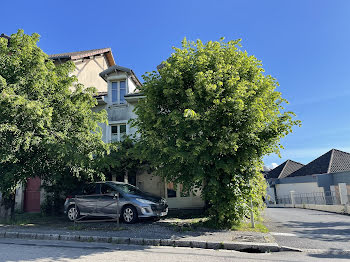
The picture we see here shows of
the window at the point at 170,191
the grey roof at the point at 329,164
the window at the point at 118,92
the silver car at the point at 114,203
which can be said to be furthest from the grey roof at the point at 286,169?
the silver car at the point at 114,203

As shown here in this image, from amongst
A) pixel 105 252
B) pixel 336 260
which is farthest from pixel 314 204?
pixel 105 252

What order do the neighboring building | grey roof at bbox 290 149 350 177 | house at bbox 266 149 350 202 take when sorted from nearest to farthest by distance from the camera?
1. house at bbox 266 149 350 202
2. grey roof at bbox 290 149 350 177
3. the neighboring building

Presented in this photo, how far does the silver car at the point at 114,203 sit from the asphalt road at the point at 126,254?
236 centimetres

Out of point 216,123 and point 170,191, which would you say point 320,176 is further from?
point 216,123

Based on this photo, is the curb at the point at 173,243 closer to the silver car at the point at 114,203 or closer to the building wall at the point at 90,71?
the silver car at the point at 114,203

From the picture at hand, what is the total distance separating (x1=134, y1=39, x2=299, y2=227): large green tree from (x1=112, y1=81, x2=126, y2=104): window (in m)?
7.45

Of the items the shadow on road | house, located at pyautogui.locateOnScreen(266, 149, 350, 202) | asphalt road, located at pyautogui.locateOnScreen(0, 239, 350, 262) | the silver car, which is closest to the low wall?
house, located at pyautogui.locateOnScreen(266, 149, 350, 202)

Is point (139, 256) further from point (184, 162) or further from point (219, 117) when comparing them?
point (219, 117)

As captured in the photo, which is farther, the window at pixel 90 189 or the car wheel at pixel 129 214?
the window at pixel 90 189

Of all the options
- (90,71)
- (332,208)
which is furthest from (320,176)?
(90,71)

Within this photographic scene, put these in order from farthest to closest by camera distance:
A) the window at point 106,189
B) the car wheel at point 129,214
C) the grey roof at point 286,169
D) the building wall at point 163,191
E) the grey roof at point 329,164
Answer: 1. the grey roof at point 286,169
2. the grey roof at point 329,164
3. the building wall at point 163,191
4. the window at point 106,189
5. the car wheel at point 129,214

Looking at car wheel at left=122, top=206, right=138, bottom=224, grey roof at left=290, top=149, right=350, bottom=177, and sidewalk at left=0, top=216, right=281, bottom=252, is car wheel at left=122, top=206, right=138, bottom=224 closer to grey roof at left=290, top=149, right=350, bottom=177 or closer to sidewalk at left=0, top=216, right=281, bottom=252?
sidewalk at left=0, top=216, right=281, bottom=252

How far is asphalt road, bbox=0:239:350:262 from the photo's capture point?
551 cm

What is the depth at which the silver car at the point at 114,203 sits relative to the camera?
9.34 meters
